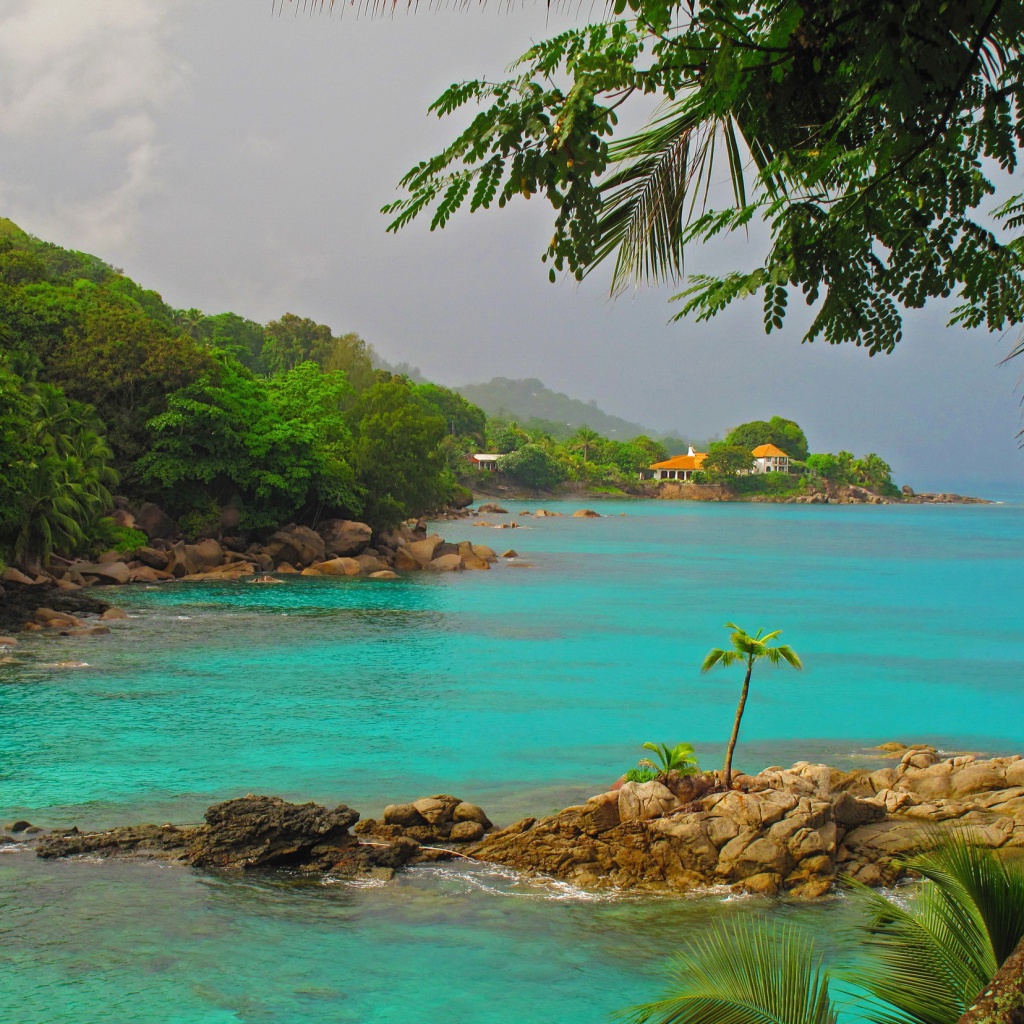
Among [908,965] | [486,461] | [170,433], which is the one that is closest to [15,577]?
[170,433]

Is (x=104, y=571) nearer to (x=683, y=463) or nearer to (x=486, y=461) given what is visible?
(x=486, y=461)

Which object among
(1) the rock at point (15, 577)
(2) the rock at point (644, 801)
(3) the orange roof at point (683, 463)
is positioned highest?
(3) the orange roof at point (683, 463)

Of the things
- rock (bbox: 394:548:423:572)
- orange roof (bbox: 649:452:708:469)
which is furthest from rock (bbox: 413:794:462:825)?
orange roof (bbox: 649:452:708:469)

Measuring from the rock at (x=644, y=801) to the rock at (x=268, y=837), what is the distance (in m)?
3.48

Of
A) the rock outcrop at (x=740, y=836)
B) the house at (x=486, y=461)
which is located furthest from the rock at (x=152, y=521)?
the house at (x=486, y=461)

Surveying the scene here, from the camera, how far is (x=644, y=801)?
13297 mm

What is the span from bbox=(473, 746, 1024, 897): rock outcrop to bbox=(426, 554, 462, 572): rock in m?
33.4

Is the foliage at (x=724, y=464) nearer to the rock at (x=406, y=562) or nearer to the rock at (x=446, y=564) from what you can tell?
the rock at (x=446, y=564)

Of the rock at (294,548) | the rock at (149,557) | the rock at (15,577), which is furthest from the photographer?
the rock at (294,548)

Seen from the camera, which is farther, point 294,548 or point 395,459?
point 395,459

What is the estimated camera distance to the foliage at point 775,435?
15688 centimetres

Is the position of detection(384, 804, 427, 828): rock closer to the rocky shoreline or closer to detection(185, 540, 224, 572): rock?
the rocky shoreline

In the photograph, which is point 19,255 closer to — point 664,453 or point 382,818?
point 382,818

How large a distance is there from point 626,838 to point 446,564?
34.7 metres
